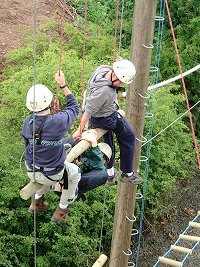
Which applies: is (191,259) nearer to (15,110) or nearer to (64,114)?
(15,110)

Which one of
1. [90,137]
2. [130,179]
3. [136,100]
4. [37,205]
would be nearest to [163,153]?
[130,179]

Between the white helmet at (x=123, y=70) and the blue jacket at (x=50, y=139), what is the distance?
0.45m

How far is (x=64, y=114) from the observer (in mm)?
3676

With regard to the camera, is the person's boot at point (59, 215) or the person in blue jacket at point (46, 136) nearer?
the person in blue jacket at point (46, 136)

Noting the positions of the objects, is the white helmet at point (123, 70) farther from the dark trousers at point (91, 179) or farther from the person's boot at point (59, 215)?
the person's boot at point (59, 215)

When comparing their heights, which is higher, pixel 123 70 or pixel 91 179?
pixel 123 70

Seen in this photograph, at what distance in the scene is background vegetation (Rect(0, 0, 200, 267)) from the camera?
720 cm

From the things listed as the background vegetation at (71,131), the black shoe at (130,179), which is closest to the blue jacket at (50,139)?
the black shoe at (130,179)

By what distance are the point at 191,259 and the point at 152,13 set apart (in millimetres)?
6353

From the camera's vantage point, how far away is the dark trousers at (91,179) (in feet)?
14.2

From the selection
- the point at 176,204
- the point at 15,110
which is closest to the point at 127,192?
the point at 15,110

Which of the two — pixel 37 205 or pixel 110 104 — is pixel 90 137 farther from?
pixel 37 205

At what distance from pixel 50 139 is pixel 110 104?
0.71m

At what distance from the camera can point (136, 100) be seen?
4328mm
